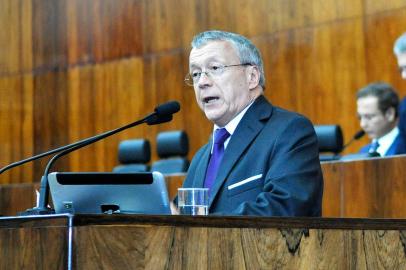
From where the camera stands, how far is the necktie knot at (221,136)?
3256 millimetres

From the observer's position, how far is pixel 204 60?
10.7 feet

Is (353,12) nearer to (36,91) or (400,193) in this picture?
(400,193)

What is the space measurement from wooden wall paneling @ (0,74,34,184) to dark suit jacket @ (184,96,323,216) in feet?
18.5

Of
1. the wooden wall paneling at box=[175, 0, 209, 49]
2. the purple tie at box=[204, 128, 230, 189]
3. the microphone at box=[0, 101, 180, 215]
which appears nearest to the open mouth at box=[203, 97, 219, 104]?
the purple tie at box=[204, 128, 230, 189]

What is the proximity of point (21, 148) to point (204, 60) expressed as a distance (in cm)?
567

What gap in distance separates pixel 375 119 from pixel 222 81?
2196 millimetres

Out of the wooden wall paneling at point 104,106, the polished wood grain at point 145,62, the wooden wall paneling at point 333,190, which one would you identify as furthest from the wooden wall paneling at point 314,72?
the wooden wall paneling at point 333,190

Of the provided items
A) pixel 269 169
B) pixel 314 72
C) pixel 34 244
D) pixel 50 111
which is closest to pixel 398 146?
pixel 314 72

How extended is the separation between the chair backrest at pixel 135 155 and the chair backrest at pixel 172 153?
130 mm

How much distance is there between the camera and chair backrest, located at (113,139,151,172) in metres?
6.76

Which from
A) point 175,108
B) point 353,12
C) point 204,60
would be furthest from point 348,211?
point 353,12

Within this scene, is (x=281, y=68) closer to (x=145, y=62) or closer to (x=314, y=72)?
(x=314, y=72)

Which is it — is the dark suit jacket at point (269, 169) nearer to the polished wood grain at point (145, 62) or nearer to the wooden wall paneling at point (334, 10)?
the polished wood grain at point (145, 62)

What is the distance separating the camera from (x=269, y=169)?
2.93 m
